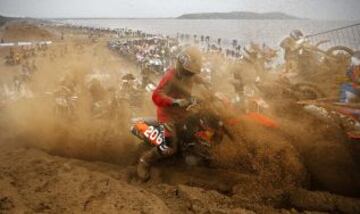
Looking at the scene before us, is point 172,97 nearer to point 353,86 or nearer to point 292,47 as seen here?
point 353,86

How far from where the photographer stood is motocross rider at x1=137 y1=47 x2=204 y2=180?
4.94 m

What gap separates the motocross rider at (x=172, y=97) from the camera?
16.2ft

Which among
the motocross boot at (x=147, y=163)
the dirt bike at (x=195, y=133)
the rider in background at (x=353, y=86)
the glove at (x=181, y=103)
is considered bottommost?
the motocross boot at (x=147, y=163)

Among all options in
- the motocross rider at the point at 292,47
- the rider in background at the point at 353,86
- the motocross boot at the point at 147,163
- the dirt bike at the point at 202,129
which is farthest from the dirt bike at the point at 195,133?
the motocross rider at the point at 292,47

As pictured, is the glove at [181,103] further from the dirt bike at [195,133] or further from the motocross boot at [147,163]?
the motocross boot at [147,163]

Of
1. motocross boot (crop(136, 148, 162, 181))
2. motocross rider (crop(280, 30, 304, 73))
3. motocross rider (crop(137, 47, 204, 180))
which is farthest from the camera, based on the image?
motocross rider (crop(280, 30, 304, 73))

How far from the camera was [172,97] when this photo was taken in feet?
17.1

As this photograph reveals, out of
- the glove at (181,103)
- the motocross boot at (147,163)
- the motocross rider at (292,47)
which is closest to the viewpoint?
the glove at (181,103)

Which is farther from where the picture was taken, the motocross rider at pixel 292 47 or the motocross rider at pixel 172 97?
the motocross rider at pixel 292 47

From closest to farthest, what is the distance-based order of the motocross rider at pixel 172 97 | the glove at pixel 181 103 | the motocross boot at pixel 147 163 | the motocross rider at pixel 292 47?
1. the glove at pixel 181 103
2. the motocross rider at pixel 172 97
3. the motocross boot at pixel 147 163
4. the motocross rider at pixel 292 47

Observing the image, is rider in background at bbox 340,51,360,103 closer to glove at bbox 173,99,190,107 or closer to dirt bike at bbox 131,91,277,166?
dirt bike at bbox 131,91,277,166

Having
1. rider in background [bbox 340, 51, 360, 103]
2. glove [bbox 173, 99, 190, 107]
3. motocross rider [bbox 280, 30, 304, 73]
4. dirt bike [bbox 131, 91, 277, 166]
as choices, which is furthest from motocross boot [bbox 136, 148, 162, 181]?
motocross rider [bbox 280, 30, 304, 73]

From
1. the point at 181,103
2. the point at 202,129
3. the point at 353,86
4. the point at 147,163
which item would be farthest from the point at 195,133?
the point at 353,86

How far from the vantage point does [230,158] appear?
5.17 metres
